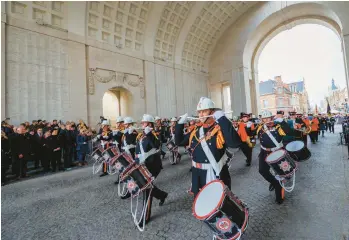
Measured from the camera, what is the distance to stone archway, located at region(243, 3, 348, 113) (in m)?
18.9

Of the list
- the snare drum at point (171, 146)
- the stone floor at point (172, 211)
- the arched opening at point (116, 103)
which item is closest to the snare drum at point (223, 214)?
the stone floor at point (172, 211)

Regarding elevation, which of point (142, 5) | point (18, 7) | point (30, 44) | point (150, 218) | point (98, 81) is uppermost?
point (142, 5)

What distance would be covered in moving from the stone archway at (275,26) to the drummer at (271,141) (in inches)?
737

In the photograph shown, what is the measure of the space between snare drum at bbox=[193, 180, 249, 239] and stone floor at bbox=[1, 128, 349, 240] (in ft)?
3.18

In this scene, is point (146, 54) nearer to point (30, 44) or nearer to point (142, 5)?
point (142, 5)

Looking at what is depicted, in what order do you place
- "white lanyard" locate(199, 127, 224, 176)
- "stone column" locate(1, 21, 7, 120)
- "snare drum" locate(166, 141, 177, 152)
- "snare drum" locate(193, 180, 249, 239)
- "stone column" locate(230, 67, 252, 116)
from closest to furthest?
"snare drum" locate(193, 180, 249, 239) → "white lanyard" locate(199, 127, 224, 176) → "snare drum" locate(166, 141, 177, 152) → "stone column" locate(1, 21, 7, 120) → "stone column" locate(230, 67, 252, 116)

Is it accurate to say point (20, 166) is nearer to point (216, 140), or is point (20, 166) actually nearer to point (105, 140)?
point (105, 140)

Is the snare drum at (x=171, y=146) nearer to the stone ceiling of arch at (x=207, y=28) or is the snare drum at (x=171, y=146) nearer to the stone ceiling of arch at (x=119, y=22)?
the stone ceiling of arch at (x=119, y=22)

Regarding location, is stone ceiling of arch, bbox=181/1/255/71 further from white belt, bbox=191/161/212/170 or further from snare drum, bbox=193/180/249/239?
snare drum, bbox=193/180/249/239

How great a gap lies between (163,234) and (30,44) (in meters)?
13.1

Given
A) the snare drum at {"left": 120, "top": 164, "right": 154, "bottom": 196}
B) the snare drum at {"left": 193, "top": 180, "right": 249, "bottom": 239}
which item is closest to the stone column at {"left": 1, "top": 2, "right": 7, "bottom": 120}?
the snare drum at {"left": 120, "top": 164, "right": 154, "bottom": 196}

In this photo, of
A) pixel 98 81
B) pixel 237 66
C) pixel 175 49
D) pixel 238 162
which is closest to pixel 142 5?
pixel 175 49

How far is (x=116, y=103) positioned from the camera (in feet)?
62.2

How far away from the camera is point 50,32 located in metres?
12.3
